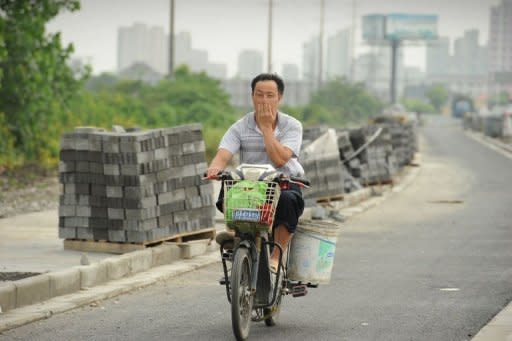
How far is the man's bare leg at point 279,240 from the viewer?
9.95 meters

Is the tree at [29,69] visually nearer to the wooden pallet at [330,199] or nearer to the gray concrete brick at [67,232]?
the wooden pallet at [330,199]

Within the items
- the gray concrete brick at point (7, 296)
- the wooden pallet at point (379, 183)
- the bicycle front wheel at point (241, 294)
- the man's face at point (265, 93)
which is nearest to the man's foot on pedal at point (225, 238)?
the bicycle front wheel at point (241, 294)

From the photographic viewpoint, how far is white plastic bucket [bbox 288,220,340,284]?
33.9ft

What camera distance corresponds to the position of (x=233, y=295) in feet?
29.8

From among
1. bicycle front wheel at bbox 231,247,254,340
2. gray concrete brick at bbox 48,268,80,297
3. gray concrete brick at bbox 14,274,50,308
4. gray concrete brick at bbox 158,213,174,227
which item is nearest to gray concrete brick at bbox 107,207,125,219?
gray concrete brick at bbox 158,213,174,227

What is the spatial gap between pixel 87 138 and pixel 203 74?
5365 centimetres

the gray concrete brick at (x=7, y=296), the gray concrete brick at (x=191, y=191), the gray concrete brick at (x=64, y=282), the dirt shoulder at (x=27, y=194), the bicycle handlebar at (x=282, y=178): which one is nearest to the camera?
the bicycle handlebar at (x=282, y=178)

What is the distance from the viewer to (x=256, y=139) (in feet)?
32.9

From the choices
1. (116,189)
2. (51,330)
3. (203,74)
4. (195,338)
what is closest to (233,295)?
(195,338)

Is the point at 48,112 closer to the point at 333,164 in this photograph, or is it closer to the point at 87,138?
the point at 333,164

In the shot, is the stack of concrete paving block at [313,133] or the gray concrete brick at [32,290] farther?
the stack of concrete paving block at [313,133]

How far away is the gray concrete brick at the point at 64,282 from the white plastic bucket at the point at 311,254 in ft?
7.46

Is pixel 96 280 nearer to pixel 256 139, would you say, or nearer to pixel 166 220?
pixel 166 220

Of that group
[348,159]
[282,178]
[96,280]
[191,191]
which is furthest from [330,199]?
[282,178]
